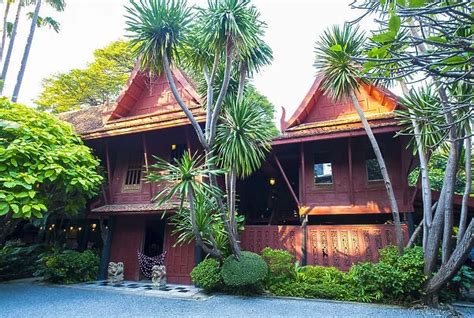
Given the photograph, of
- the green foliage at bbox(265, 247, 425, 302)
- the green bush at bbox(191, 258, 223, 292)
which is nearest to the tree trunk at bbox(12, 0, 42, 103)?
the green bush at bbox(191, 258, 223, 292)

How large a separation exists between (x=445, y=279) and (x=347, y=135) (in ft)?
13.1

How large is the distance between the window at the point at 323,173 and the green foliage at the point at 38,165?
663 centimetres

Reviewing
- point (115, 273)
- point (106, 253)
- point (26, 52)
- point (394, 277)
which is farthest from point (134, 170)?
point (394, 277)

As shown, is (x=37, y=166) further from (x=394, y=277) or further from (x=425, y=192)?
(x=425, y=192)

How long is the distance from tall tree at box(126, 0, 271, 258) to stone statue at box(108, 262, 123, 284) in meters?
4.42

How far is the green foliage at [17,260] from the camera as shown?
1010cm

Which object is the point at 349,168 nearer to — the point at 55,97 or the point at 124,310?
the point at 124,310

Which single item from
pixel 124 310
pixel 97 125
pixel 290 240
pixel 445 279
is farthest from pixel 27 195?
pixel 445 279

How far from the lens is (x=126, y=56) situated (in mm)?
20859

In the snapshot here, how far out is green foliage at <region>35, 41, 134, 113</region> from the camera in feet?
65.5

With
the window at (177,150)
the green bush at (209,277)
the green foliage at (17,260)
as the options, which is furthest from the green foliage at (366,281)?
the green foliage at (17,260)

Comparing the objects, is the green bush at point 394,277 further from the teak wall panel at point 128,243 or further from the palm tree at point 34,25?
the palm tree at point 34,25

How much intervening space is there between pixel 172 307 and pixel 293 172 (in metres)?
7.98

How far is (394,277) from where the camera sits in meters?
6.05
